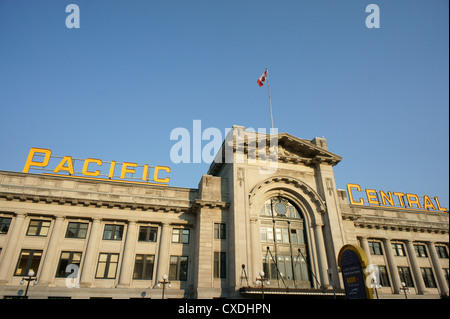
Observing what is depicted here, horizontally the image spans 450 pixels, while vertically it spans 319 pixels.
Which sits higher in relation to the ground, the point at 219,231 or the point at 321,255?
the point at 219,231

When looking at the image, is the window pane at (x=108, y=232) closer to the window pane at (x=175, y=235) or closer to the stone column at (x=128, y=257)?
the stone column at (x=128, y=257)

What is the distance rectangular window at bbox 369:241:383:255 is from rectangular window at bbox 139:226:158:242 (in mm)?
28238

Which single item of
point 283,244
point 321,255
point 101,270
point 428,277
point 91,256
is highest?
point 283,244

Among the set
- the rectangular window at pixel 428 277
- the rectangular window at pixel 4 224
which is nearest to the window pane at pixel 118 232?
the rectangular window at pixel 4 224

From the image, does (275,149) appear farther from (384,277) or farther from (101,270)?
(101,270)

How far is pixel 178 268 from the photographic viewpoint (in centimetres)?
3178

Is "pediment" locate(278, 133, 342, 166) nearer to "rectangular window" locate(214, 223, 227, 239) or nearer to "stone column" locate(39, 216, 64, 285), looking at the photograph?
"rectangular window" locate(214, 223, 227, 239)

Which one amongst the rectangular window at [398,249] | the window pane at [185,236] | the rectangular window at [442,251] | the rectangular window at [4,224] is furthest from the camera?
the rectangular window at [442,251]

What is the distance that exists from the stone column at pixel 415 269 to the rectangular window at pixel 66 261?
41.3m

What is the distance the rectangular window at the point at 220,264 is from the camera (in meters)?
30.4

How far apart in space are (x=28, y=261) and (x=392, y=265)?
42442 mm

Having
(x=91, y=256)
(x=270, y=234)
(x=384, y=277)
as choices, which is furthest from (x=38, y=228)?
(x=384, y=277)

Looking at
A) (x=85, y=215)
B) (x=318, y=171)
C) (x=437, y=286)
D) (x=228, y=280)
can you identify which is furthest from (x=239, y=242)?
(x=437, y=286)
